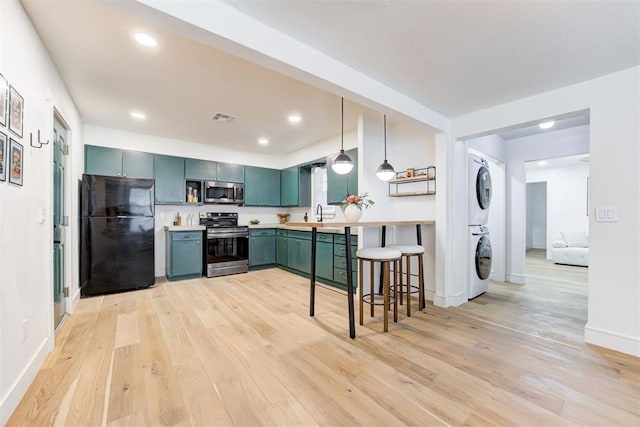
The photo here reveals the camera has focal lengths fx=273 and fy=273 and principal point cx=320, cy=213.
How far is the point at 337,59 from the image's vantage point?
86.6 inches

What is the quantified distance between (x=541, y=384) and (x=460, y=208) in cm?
207

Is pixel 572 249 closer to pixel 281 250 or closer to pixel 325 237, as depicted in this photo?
pixel 325 237

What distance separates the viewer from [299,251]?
4.91 metres

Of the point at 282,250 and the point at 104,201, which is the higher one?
the point at 104,201

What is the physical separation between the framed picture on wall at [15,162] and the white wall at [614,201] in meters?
4.32

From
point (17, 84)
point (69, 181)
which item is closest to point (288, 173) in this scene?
point (69, 181)

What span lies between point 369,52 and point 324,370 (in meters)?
2.41

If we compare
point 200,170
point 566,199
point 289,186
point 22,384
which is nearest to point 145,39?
point 22,384

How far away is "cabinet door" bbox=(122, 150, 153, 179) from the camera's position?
4.39m

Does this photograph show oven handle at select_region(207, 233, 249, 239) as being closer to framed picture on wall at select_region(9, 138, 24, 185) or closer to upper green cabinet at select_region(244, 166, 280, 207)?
upper green cabinet at select_region(244, 166, 280, 207)

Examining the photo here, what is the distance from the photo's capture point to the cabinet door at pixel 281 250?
5.30 metres

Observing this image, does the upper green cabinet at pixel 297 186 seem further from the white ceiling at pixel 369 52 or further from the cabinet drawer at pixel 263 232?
the white ceiling at pixel 369 52

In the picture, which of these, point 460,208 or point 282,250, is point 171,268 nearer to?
point 282,250

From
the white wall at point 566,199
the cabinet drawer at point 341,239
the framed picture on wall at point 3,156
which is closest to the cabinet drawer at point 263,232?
the cabinet drawer at point 341,239
